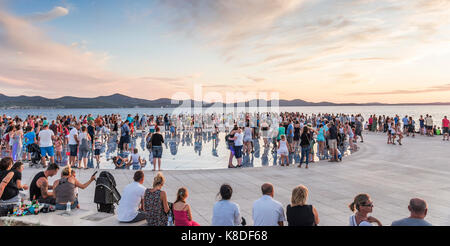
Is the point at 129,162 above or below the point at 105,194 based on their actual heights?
below

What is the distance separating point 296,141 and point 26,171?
37.9 ft

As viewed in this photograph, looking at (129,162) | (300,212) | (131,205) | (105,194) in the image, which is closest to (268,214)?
(300,212)

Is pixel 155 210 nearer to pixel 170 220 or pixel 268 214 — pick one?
pixel 170 220

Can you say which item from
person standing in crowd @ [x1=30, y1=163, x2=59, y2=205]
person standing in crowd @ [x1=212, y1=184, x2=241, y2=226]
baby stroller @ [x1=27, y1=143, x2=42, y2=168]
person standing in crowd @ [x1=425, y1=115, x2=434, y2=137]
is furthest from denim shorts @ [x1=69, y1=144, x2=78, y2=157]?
person standing in crowd @ [x1=425, y1=115, x2=434, y2=137]

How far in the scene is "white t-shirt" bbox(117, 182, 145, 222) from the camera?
4645 millimetres

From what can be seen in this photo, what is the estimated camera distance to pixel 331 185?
8250 millimetres

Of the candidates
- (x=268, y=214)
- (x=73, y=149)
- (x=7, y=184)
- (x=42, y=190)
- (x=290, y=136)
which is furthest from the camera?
(x=290, y=136)

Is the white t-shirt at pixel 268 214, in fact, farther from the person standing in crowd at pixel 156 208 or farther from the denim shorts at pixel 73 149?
the denim shorts at pixel 73 149

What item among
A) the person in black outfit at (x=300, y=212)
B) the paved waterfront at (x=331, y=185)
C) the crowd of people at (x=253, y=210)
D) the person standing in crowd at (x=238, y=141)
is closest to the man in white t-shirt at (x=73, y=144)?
the paved waterfront at (x=331, y=185)

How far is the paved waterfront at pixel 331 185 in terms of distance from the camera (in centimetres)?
588

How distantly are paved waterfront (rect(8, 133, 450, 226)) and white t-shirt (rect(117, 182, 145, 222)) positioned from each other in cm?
26

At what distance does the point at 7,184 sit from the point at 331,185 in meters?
7.98

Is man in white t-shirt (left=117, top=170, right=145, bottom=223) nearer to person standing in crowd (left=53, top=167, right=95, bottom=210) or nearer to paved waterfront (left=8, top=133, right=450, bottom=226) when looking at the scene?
paved waterfront (left=8, top=133, right=450, bottom=226)

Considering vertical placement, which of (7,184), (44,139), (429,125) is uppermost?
(429,125)
